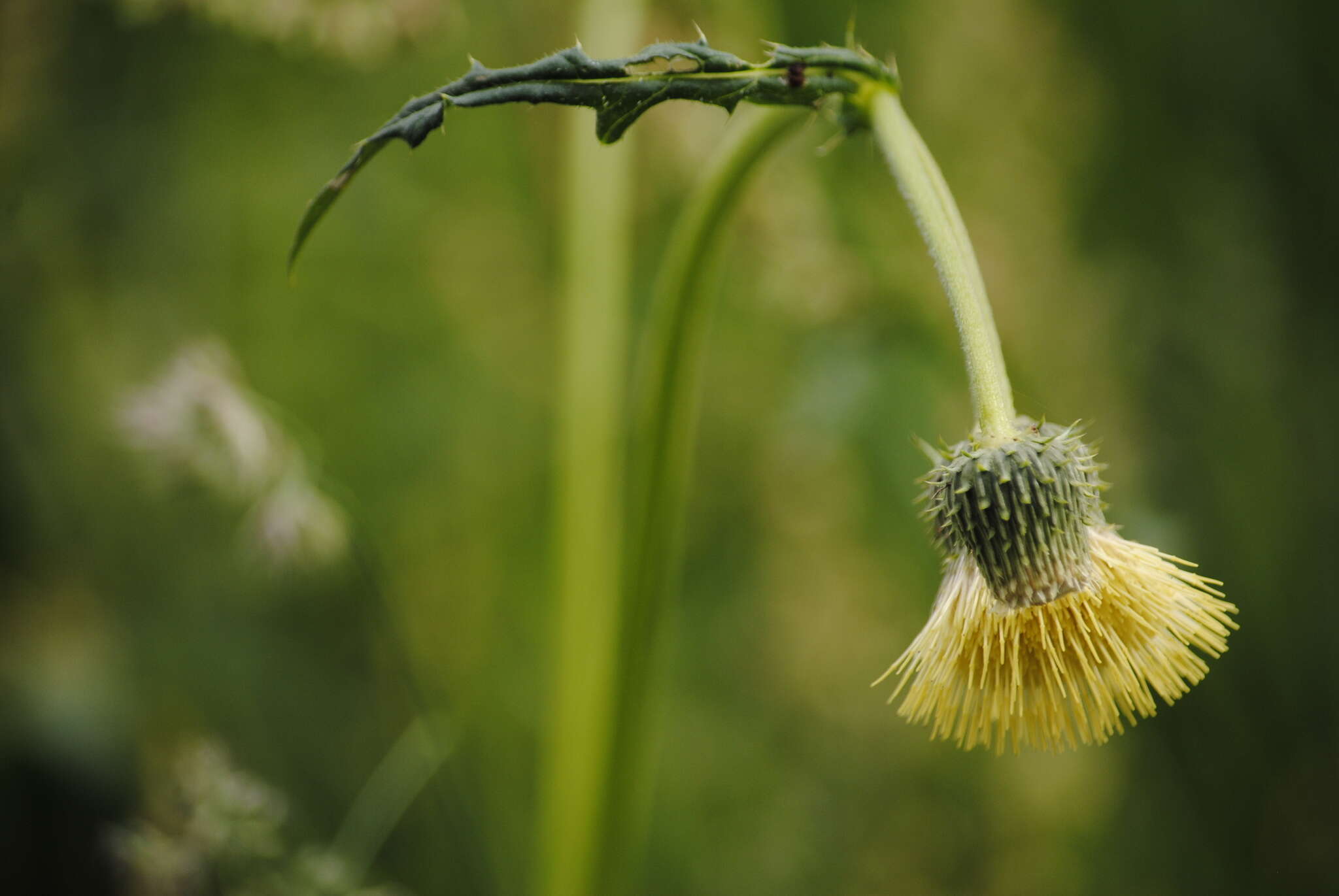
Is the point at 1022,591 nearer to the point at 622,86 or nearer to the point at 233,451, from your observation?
the point at 622,86

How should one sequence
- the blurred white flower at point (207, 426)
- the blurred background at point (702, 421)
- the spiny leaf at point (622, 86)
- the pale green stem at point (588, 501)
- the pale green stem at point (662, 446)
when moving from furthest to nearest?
the blurred background at point (702, 421), the pale green stem at point (588, 501), the blurred white flower at point (207, 426), the pale green stem at point (662, 446), the spiny leaf at point (622, 86)

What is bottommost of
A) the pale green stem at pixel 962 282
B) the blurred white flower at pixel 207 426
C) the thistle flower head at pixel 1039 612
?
the thistle flower head at pixel 1039 612

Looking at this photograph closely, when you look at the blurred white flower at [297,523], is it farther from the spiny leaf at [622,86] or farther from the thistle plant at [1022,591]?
the thistle plant at [1022,591]

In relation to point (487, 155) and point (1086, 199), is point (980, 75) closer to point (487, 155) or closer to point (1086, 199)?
point (1086, 199)

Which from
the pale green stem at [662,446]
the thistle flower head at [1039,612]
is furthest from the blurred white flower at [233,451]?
the thistle flower head at [1039,612]

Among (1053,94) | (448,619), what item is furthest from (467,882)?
(1053,94)

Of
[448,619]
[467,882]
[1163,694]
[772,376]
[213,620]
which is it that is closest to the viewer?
[1163,694]
